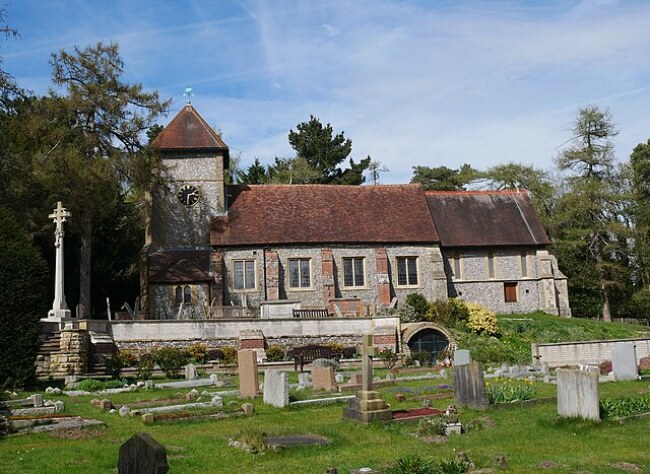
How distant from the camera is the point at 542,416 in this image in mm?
13875

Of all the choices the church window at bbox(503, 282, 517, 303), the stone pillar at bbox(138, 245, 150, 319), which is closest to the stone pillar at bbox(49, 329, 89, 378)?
the stone pillar at bbox(138, 245, 150, 319)

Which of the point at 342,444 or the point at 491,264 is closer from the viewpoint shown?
the point at 342,444

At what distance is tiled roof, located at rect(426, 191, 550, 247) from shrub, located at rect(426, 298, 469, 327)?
664 centimetres

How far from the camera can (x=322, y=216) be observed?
1649 inches

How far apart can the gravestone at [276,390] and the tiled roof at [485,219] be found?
27.2 meters

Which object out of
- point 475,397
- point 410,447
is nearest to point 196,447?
point 410,447

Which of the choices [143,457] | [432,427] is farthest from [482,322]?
[143,457]

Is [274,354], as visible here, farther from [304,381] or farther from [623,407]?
[623,407]

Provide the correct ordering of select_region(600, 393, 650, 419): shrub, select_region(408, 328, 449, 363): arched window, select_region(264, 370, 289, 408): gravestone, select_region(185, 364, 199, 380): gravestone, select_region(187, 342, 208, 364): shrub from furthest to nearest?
1. select_region(408, 328, 449, 363): arched window
2. select_region(187, 342, 208, 364): shrub
3. select_region(185, 364, 199, 380): gravestone
4. select_region(264, 370, 289, 408): gravestone
5. select_region(600, 393, 650, 419): shrub

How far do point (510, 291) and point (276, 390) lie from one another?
30.1 metres

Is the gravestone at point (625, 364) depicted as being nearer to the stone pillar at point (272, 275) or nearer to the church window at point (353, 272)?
the church window at point (353, 272)

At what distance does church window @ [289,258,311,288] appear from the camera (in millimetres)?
39906

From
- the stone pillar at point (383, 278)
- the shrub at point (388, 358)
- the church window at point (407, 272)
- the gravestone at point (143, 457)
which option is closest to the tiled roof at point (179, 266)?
the stone pillar at point (383, 278)

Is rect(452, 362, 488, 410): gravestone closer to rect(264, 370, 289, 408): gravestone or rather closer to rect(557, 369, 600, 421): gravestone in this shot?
rect(557, 369, 600, 421): gravestone
